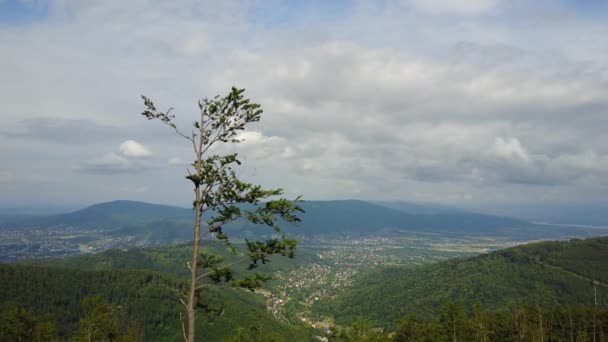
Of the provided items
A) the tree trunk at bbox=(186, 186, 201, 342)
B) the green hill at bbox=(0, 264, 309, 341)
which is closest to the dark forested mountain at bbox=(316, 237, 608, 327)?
the green hill at bbox=(0, 264, 309, 341)

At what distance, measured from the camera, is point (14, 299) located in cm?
12800

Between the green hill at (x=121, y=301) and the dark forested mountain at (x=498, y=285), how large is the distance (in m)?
50.8

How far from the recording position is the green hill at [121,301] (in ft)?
406

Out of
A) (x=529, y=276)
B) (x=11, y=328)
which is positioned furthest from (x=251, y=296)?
(x=11, y=328)

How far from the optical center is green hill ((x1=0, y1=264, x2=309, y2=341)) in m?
124

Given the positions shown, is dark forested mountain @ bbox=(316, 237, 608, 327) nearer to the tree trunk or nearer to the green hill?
the green hill

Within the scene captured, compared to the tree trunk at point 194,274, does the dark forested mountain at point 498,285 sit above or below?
below

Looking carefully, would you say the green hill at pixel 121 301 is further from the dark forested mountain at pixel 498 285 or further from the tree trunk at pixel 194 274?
the tree trunk at pixel 194 274

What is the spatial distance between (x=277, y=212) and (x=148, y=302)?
151 metres

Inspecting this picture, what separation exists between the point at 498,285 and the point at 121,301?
153412 millimetres

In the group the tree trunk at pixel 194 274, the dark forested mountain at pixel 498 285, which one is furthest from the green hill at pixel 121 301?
the tree trunk at pixel 194 274

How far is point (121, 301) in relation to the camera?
472 ft

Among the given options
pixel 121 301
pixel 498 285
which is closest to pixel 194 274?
pixel 121 301

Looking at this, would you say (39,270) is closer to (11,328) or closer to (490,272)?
(11,328)
